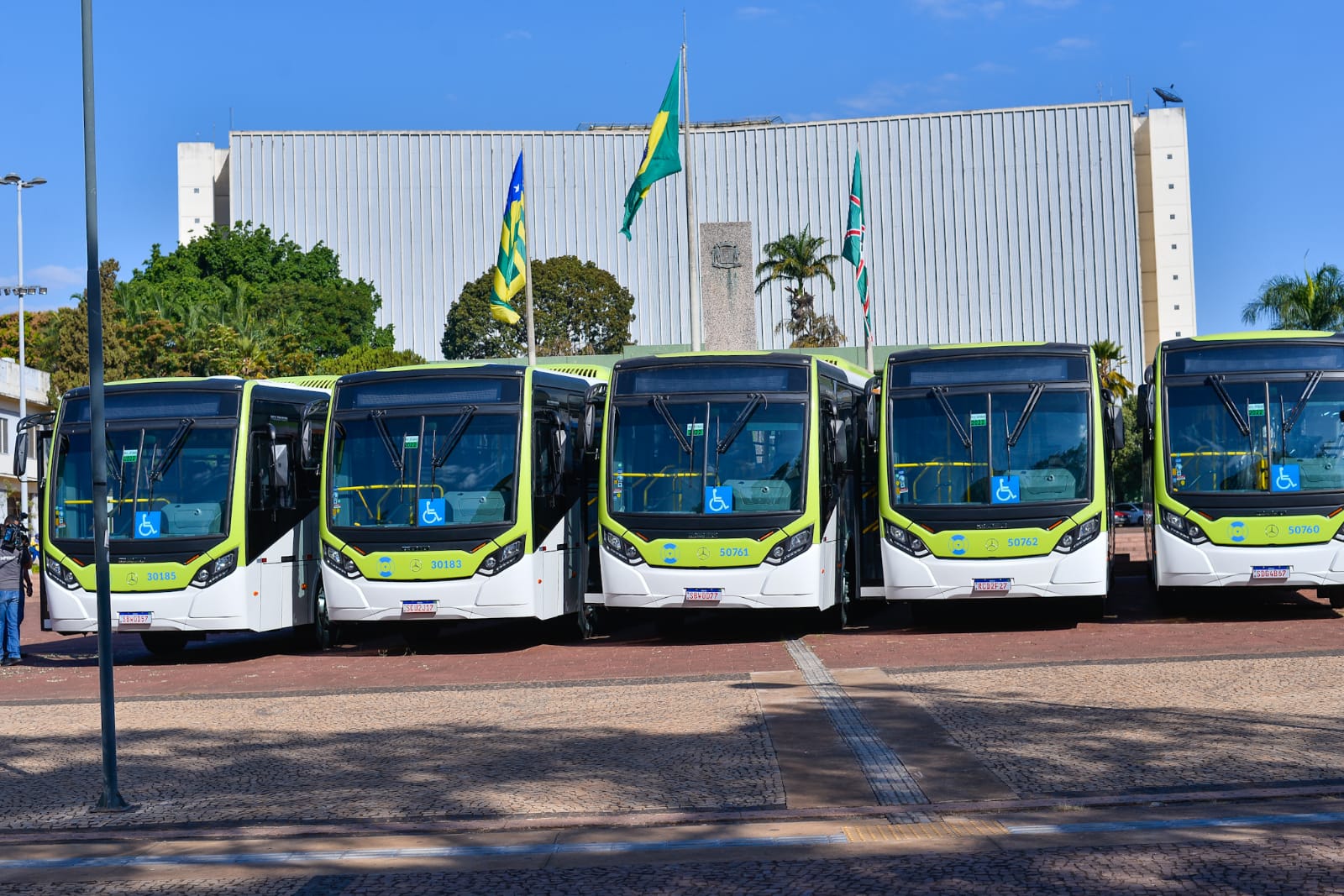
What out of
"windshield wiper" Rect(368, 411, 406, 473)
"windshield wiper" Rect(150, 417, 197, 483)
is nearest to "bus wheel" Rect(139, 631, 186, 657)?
"windshield wiper" Rect(150, 417, 197, 483)

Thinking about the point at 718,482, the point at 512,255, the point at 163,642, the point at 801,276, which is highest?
the point at 801,276

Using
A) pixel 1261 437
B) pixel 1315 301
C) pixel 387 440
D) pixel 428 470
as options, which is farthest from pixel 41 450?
pixel 1315 301

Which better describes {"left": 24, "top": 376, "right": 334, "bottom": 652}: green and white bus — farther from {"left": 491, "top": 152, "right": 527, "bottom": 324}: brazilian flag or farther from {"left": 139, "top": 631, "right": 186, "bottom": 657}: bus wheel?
{"left": 491, "top": 152, "right": 527, "bottom": 324}: brazilian flag

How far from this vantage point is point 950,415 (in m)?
17.8

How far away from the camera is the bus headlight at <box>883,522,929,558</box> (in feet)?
58.1

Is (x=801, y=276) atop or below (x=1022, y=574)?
atop

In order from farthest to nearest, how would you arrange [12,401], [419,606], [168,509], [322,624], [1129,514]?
[1129,514]
[12,401]
[322,624]
[168,509]
[419,606]

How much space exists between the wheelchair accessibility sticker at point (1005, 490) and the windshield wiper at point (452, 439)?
573 cm

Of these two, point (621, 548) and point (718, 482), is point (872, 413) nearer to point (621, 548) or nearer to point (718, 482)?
point (718, 482)

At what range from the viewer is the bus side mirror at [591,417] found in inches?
705

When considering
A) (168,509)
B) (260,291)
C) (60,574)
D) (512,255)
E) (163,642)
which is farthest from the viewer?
(260,291)

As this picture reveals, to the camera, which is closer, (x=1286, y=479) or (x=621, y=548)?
(x=1286, y=479)

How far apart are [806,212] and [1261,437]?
77.3 m

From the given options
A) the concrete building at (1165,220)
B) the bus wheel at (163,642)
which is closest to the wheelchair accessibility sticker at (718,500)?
the bus wheel at (163,642)
